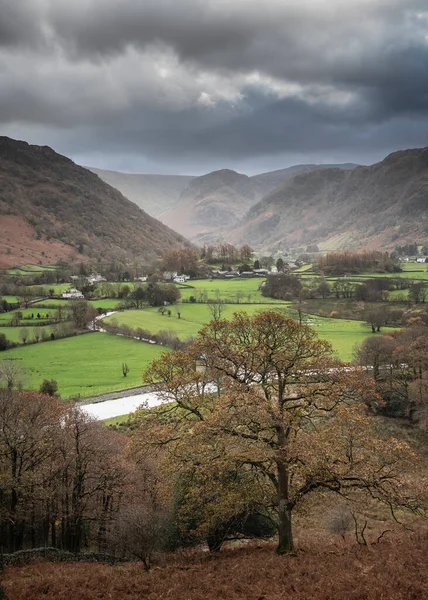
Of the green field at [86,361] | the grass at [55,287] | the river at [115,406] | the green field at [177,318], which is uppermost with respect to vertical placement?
the grass at [55,287]

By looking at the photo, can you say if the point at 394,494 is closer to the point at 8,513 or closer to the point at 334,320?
the point at 8,513

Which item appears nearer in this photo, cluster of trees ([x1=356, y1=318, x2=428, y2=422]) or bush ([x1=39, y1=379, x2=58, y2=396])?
cluster of trees ([x1=356, y1=318, x2=428, y2=422])

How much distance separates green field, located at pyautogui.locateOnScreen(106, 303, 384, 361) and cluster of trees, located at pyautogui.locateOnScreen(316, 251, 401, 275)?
198 feet

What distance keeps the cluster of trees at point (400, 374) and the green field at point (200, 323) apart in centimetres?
1697

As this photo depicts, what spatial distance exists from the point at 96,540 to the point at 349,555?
55.6 feet

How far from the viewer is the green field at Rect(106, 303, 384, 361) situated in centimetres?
8220

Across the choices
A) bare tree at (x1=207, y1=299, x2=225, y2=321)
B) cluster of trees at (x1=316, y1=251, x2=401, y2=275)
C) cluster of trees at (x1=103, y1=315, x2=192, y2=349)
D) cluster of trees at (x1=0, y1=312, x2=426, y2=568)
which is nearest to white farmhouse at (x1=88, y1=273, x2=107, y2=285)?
bare tree at (x1=207, y1=299, x2=225, y2=321)

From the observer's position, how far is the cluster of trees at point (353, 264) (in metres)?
172

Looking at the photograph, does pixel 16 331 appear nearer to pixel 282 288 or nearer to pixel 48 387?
pixel 48 387

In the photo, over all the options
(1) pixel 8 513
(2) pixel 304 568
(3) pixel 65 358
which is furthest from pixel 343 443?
(3) pixel 65 358

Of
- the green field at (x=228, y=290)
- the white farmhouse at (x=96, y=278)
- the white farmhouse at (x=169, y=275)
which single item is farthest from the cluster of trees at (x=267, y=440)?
the white farmhouse at (x=96, y=278)

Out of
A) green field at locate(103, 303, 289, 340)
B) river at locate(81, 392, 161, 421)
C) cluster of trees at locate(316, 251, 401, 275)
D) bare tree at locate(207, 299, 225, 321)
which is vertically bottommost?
river at locate(81, 392, 161, 421)

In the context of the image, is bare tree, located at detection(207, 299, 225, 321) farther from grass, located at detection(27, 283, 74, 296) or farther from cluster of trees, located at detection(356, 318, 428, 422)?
grass, located at detection(27, 283, 74, 296)

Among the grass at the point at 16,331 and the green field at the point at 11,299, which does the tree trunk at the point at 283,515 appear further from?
the green field at the point at 11,299
